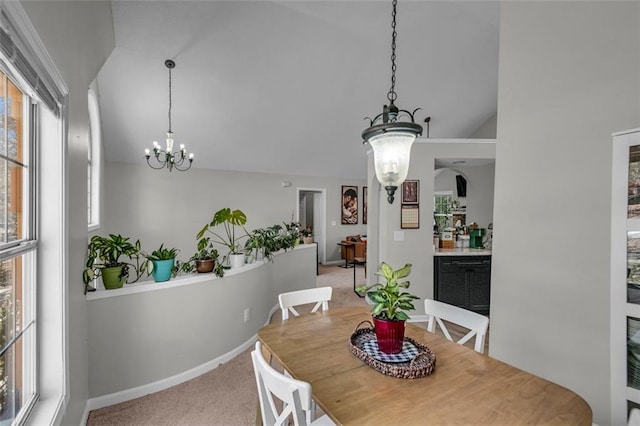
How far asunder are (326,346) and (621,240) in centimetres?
175

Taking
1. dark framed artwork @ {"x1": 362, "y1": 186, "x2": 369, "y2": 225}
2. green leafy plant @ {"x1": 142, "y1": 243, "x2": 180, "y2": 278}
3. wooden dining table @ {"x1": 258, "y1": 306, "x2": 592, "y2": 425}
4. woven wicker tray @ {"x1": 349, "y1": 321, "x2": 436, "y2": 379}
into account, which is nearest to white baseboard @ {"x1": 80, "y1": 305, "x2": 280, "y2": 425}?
green leafy plant @ {"x1": 142, "y1": 243, "x2": 180, "y2": 278}

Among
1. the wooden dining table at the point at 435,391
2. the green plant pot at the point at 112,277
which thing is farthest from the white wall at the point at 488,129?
the green plant pot at the point at 112,277

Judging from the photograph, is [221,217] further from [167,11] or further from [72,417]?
[167,11]

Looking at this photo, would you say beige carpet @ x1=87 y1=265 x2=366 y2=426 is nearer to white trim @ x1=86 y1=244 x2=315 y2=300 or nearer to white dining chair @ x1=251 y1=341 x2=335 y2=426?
white trim @ x1=86 y1=244 x2=315 y2=300

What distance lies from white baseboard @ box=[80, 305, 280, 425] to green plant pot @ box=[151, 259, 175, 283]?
2.73ft

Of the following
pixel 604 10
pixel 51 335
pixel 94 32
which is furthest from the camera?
pixel 94 32

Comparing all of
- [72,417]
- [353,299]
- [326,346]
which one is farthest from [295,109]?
[72,417]

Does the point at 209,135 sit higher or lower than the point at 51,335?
higher

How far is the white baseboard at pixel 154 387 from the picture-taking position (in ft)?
7.03

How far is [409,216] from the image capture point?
4066 mm

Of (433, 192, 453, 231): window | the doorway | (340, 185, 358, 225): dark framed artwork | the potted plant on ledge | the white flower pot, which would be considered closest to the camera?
the potted plant on ledge

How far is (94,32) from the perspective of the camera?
215 cm

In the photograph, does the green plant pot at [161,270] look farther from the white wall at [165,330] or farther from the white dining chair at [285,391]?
the white dining chair at [285,391]

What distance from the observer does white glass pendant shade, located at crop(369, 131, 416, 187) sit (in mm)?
1458
